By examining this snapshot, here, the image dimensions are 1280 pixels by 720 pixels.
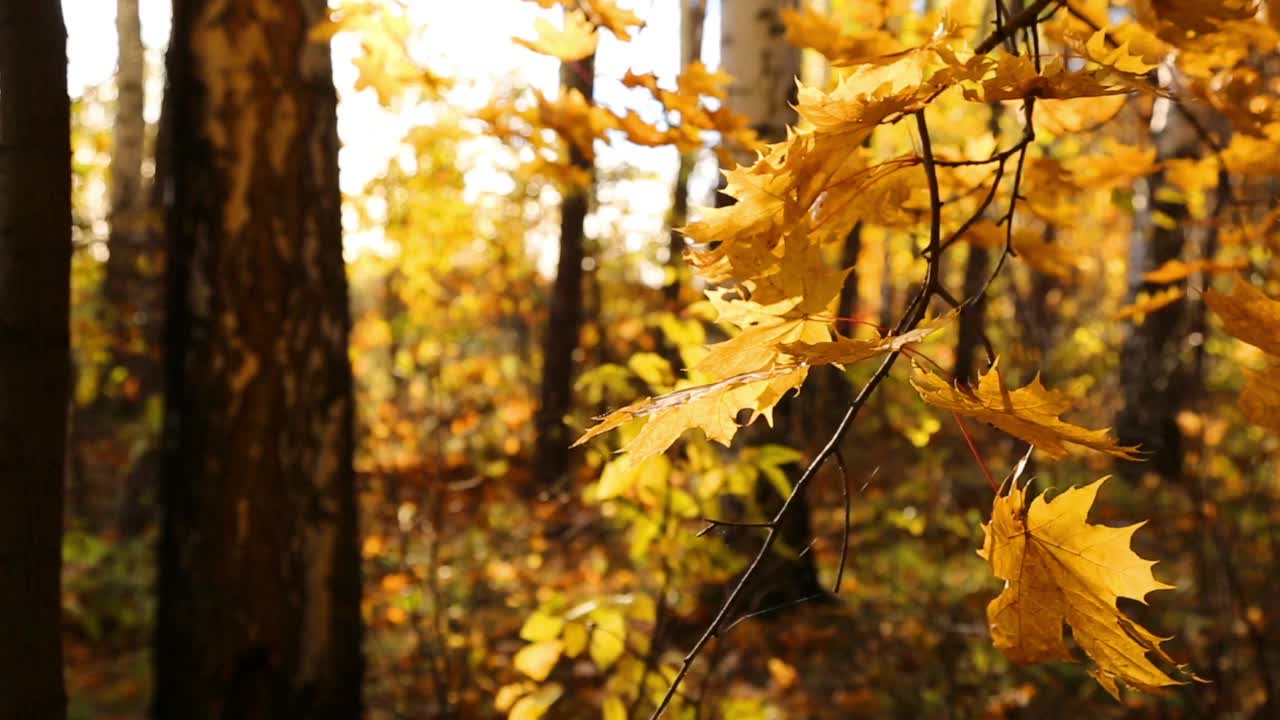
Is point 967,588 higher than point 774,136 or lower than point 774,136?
lower

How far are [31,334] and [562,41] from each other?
3.17 ft

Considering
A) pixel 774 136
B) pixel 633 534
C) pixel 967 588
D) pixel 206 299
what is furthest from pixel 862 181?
pixel 967 588

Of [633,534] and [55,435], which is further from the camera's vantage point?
[633,534]

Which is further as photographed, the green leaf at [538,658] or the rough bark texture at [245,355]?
the rough bark texture at [245,355]

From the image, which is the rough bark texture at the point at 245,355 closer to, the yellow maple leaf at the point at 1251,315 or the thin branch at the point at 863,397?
the thin branch at the point at 863,397

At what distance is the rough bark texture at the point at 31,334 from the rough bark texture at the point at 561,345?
17.2 ft

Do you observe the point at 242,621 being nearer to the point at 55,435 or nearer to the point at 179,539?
the point at 179,539

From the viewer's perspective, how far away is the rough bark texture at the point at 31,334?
44.4 inches

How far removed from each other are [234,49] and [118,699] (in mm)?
2400

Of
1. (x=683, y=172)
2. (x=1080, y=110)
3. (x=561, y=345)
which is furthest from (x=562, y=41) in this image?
(x=561, y=345)

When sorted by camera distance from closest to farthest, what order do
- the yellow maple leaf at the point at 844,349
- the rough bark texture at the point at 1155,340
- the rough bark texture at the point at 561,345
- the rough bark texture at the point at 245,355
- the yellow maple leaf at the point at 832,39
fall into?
the yellow maple leaf at the point at 844,349, the yellow maple leaf at the point at 832,39, the rough bark texture at the point at 245,355, the rough bark texture at the point at 1155,340, the rough bark texture at the point at 561,345

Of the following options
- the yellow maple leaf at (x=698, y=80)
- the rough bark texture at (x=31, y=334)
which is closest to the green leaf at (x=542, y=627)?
the rough bark texture at (x=31, y=334)

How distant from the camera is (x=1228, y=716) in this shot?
261 cm

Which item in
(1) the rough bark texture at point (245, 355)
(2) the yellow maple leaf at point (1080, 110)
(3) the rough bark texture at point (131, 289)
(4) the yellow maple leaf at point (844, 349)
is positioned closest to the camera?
(4) the yellow maple leaf at point (844, 349)
